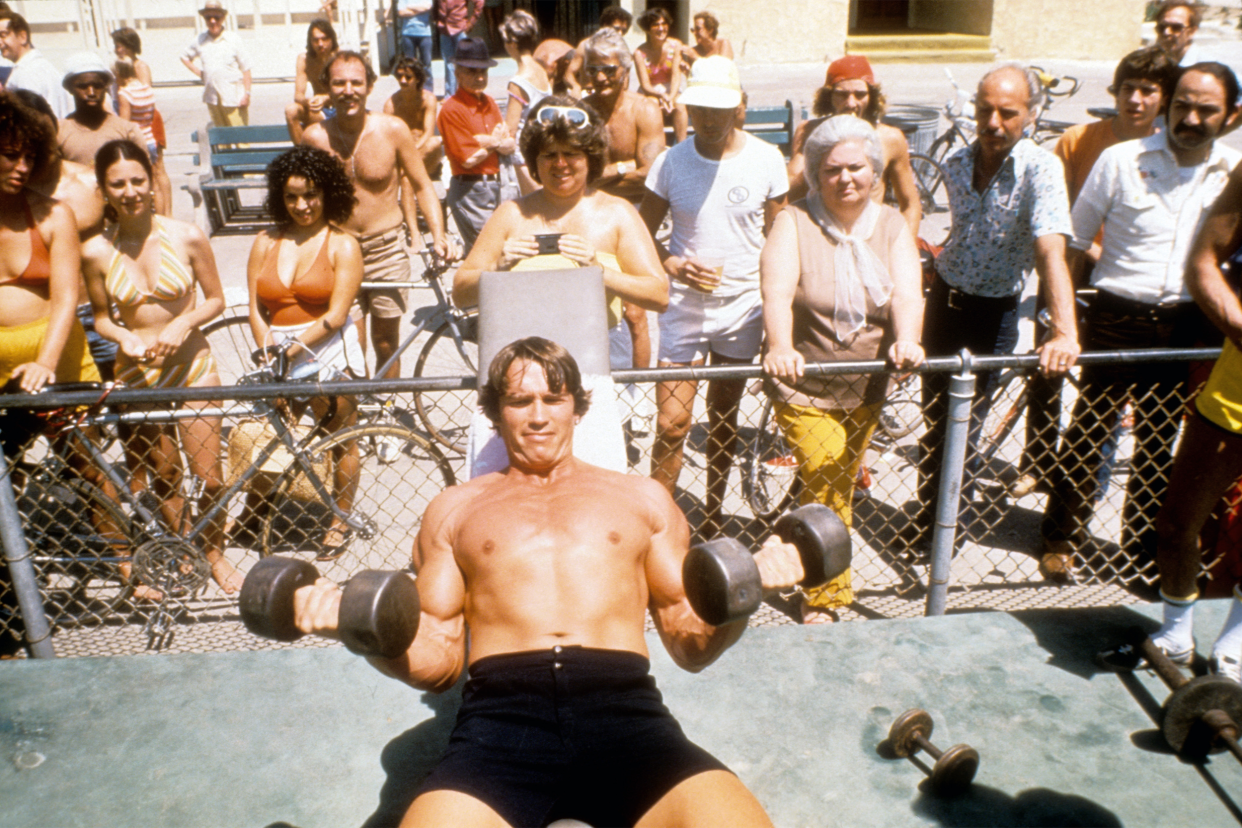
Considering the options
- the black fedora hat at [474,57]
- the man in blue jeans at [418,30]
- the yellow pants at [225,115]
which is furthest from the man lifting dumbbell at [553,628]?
the man in blue jeans at [418,30]

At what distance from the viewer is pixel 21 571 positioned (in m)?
3.09

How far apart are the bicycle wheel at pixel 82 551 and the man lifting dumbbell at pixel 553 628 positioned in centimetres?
172

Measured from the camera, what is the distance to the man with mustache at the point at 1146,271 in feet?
11.3

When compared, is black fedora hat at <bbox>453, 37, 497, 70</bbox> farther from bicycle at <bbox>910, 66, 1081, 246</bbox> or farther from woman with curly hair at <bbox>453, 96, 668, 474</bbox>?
bicycle at <bbox>910, 66, 1081, 246</bbox>

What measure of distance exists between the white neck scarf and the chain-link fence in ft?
0.84

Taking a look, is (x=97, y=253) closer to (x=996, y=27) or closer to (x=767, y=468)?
(x=767, y=468)

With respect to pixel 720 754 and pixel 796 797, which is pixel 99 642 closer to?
pixel 720 754

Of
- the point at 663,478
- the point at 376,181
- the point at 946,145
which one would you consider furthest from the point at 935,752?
the point at 946,145

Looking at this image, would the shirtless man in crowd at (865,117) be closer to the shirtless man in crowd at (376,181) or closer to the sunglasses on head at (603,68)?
the sunglasses on head at (603,68)

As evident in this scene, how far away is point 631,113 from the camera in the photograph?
5.42m

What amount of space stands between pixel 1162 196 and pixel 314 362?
3430mm

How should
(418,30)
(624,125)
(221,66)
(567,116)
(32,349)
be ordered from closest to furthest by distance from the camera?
(567,116), (32,349), (624,125), (221,66), (418,30)

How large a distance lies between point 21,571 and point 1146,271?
4.16 m

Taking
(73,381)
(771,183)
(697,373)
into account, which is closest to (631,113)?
(771,183)
